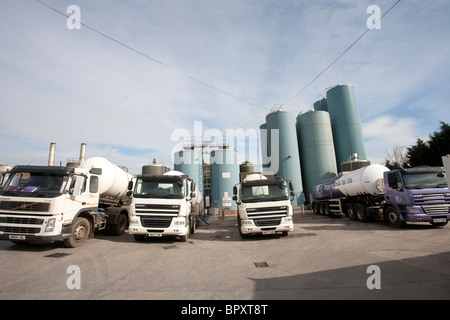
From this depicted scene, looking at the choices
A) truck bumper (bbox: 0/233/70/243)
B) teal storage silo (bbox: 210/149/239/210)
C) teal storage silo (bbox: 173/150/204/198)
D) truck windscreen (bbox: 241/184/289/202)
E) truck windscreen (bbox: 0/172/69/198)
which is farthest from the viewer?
teal storage silo (bbox: 173/150/204/198)

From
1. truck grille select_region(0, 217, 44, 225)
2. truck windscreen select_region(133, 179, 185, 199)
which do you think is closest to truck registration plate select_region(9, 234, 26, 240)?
truck grille select_region(0, 217, 44, 225)

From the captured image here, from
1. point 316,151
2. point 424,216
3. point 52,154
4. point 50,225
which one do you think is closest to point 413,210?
point 424,216

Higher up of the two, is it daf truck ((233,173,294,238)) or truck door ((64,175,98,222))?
truck door ((64,175,98,222))

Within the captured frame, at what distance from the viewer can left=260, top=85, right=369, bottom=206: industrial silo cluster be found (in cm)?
2539

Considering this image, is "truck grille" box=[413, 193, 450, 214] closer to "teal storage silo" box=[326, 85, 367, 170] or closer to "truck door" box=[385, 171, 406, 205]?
"truck door" box=[385, 171, 406, 205]

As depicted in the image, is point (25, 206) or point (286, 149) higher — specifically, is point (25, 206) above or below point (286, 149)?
below

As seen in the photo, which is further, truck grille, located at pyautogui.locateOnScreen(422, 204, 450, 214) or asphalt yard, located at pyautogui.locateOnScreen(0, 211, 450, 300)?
truck grille, located at pyautogui.locateOnScreen(422, 204, 450, 214)

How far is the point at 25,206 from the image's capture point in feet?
24.2

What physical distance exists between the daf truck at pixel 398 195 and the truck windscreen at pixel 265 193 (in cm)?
550

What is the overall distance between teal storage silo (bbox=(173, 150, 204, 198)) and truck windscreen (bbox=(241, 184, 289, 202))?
56.0ft

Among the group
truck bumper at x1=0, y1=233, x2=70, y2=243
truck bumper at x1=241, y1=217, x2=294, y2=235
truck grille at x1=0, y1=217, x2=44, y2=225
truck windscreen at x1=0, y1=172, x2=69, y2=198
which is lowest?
truck bumper at x1=241, y1=217, x2=294, y2=235

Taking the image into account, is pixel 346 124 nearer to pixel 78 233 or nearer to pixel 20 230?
pixel 78 233

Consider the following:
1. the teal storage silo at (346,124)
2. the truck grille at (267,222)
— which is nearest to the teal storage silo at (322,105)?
the teal storage silo at (346,124)

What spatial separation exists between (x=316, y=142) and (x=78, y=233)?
23.8 metres
